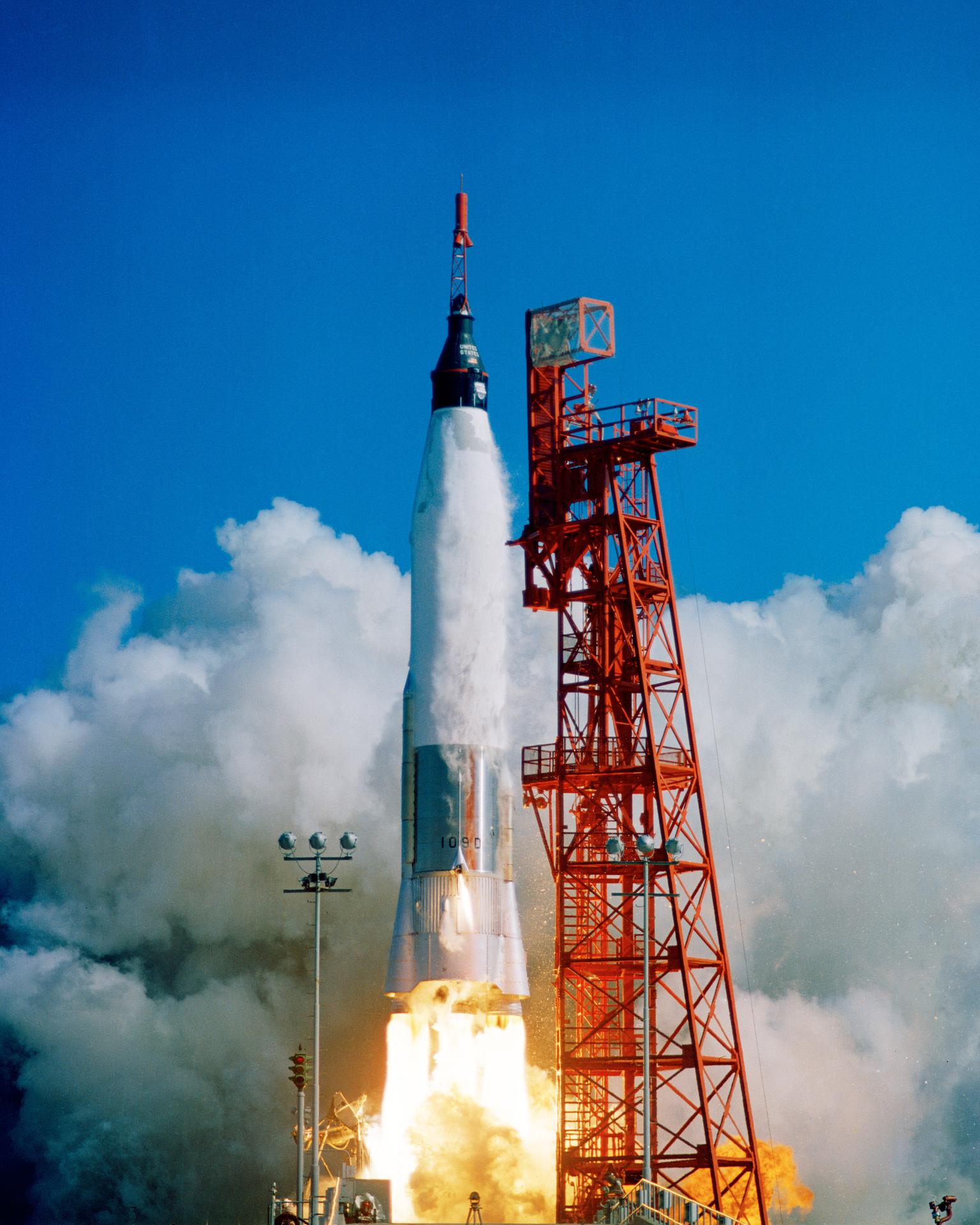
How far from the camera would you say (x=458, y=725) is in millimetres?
74688

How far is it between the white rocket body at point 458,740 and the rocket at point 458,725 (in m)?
0.05

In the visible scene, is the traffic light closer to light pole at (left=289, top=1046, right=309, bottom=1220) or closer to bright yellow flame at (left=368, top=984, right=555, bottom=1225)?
light pole at (left=289, top=1046, right=309, bottom=1220)

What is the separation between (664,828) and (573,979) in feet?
28.7

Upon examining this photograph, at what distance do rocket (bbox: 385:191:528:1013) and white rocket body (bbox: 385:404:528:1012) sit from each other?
46 millimetres

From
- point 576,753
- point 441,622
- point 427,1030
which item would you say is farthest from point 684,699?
point 427,1030

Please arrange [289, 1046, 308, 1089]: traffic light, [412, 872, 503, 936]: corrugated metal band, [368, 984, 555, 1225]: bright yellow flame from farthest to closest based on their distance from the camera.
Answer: [412, 872, 503, 936]: corrugated metal band → [368, 984, 555, 1225]: bright yellow flame → [289, 1046, 308, 1089]: traffic light

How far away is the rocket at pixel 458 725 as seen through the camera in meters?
72.9

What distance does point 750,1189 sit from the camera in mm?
75875

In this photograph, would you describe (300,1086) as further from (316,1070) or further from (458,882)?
(458,882)

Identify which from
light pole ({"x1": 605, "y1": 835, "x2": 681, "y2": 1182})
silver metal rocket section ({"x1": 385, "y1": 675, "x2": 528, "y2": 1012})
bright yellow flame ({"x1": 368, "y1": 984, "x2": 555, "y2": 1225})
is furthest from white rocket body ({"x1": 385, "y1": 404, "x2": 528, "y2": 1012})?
light pole ({"x1": 605, "y1": 835, "x2": 681, "y2": 1182})

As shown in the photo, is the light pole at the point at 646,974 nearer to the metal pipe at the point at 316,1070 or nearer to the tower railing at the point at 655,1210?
the tower railing at the point at 655,1210

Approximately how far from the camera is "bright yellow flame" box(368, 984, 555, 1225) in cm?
7219

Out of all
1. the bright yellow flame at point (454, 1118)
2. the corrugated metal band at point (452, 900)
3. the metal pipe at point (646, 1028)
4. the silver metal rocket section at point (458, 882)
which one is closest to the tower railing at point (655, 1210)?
the metal pipe at point (646, 1028)

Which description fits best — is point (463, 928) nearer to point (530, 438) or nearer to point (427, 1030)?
point (427, 1030)
